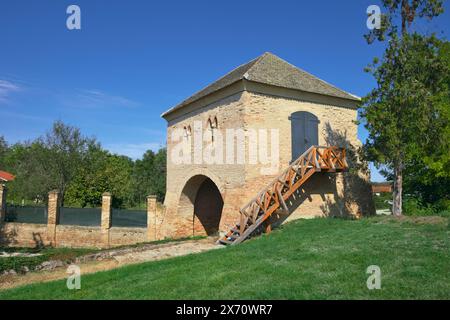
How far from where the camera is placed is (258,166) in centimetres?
1238

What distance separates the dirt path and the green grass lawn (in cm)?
171

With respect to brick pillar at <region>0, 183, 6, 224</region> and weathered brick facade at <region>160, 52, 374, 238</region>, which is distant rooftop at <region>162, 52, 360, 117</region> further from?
brick pillar at <region>0, 183, 6, 224</region>

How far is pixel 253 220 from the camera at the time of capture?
11125 mm

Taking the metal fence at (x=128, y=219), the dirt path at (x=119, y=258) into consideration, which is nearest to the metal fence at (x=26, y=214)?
the metal fence at (x=128, y=219)

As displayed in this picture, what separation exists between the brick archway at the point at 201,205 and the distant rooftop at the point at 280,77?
434cm

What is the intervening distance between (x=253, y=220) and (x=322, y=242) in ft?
11.1

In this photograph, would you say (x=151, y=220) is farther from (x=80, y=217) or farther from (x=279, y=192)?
(x=279, y=192)

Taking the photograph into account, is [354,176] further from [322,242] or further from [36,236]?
[36,236]

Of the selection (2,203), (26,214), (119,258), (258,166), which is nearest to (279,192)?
(258,166)

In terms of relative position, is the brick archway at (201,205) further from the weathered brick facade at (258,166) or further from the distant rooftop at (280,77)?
the distant rooftop at (280,77)

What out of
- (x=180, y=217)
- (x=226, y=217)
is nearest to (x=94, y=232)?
(x=180, y=217)

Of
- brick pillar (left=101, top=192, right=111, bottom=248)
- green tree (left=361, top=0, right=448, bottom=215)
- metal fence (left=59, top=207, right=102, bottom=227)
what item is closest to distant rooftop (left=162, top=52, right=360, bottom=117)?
green tree (left=361, top=0, right=448, bottom=215)

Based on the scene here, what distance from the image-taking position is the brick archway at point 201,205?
1688 cm

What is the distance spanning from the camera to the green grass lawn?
480 centimetres
